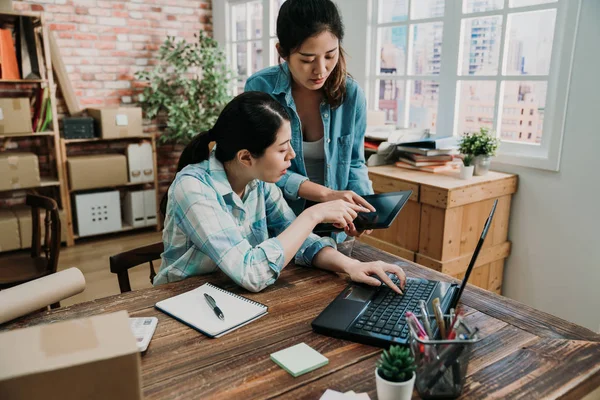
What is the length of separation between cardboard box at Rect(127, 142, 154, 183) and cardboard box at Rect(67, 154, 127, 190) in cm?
8

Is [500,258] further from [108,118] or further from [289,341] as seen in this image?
[108,118]

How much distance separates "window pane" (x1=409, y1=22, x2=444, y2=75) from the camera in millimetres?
3025

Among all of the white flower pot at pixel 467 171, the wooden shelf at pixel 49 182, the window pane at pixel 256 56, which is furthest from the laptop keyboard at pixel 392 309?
the window pane at pixel 256 56

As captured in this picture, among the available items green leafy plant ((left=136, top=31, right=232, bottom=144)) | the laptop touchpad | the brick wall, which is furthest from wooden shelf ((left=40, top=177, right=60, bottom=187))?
→ the laptop touchpad

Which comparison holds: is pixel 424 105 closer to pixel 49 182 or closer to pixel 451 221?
pixel 451 221

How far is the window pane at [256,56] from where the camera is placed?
4.71 metres

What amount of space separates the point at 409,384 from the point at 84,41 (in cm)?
452

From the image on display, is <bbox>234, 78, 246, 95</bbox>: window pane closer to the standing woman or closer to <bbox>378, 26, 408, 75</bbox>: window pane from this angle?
<bbox>378, 26, 408, 75</bbox>: window pane

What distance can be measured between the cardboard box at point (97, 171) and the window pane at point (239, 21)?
1717mm

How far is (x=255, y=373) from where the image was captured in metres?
0.89

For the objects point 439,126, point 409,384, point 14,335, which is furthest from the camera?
point 439,126

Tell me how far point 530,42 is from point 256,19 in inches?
112

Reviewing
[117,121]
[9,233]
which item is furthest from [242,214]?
[117,121]

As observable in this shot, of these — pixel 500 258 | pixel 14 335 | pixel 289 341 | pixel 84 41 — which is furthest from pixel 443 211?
pixel 84 41
